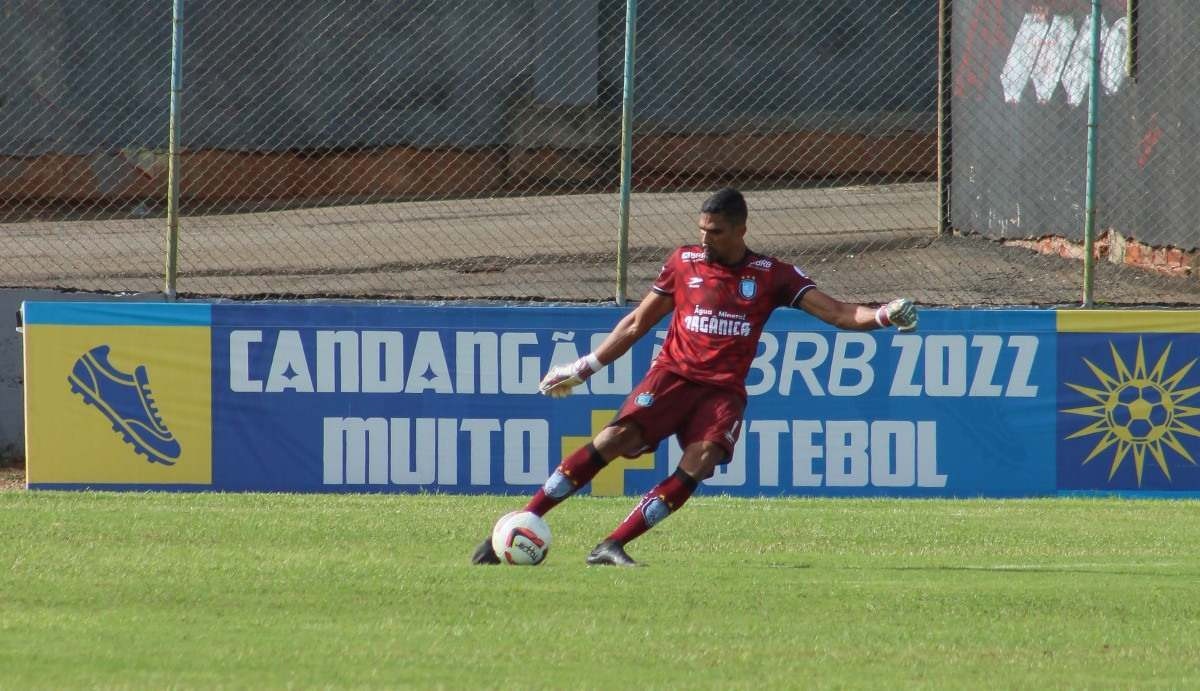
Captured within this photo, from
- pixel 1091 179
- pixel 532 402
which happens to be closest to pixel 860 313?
pixel 532 402

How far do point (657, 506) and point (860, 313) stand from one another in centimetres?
123

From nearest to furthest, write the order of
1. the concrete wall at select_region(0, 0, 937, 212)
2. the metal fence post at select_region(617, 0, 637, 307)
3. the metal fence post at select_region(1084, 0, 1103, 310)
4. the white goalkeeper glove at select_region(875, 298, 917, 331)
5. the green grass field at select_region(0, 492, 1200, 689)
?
the green grass field at select_region(0, 492, 1200, 689) → the white goalkeeper glove at select_region(875, 298, 917, 331) → the metal fence post at select_region(617, 0, 637, 307) → the metal fence post at select_region(1084, 0, 1103, 310) → the concrete wall at select_region(0, 0, 937, 212)

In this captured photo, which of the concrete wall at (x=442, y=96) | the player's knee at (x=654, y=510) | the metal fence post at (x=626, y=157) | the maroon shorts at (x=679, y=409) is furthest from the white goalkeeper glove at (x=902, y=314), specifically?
the concrete wall at (x=442, y=96)

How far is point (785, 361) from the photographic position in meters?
11.8

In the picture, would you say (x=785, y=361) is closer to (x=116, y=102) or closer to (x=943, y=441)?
(x=943, y=441)

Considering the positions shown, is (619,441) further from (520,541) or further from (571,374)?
(520,541)

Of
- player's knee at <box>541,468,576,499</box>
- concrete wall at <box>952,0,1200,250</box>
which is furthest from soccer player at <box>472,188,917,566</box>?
concrete wall at <box>952,0,1200,250</box>

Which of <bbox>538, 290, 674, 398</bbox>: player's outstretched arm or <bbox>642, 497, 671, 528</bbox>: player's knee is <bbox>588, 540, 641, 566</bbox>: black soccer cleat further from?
<bbox>538, 290, 674, 398</bbox>: player's outstretched arm

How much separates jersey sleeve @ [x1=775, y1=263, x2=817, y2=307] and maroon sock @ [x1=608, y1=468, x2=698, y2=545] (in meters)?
0.96

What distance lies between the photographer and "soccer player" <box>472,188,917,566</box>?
7621 mm

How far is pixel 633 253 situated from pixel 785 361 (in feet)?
13.4

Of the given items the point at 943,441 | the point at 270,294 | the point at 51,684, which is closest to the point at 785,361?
the point at 943,441

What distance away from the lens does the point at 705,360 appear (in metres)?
7.78

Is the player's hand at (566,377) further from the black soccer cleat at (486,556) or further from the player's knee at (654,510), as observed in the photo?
the black soccer cleat at (486,556)
